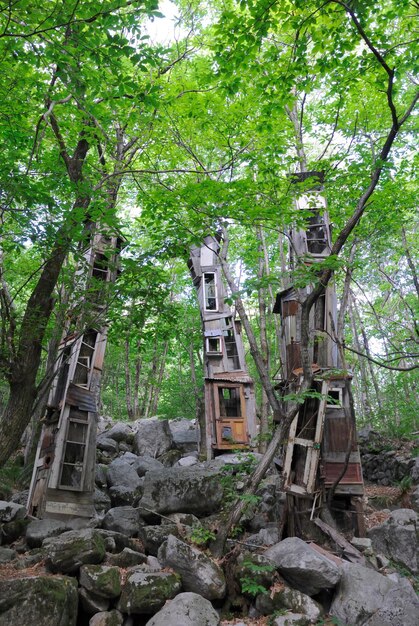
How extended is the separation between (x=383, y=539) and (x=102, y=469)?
29.2 feet

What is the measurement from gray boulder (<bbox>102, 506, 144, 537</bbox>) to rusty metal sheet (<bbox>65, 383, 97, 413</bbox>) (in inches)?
130

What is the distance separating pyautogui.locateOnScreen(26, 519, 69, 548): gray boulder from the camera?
9.09 m

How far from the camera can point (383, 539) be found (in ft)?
34.3

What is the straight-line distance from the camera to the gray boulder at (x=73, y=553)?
7.24 meters

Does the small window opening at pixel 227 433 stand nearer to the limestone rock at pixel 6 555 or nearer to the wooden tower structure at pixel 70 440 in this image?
the wooden tower structure at pixel 70 440

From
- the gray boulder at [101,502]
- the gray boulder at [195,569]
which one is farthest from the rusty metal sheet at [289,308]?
the gray boulder at [195,569]

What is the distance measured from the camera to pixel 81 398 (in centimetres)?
1240

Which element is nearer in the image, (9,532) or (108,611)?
(108,611)

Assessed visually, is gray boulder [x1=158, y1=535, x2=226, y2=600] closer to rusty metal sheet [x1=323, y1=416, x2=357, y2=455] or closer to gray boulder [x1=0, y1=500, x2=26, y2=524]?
gray boulder [x1=0, y1=500, x2=26, y2=524]

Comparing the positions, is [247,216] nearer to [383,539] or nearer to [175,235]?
[175,235]

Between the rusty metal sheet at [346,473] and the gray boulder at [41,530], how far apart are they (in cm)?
704

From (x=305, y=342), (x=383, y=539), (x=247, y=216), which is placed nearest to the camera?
(x=305, y=342)

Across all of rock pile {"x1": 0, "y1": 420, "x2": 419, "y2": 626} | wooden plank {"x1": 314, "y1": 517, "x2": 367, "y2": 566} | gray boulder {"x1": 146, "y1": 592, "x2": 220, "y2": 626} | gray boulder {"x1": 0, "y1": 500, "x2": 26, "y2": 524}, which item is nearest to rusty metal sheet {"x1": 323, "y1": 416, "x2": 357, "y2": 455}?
rock pile {"x1": 0, "y1": 420, "x2": 419, "y2": 626}

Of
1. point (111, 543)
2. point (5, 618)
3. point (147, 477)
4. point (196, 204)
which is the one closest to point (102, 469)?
point (147, 477)
